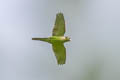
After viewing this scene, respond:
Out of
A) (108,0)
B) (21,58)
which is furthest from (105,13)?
(21,58)

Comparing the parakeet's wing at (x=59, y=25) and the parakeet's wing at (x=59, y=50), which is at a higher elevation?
the parakeet's wing at (x=59, y=25)

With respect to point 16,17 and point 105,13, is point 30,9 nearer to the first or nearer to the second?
point 16,17

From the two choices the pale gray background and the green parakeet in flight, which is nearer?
the green parakeet in flight

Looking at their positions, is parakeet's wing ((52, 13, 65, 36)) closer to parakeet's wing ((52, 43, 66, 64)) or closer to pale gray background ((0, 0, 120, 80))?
parakeet's wing ((52, 43, 66, 64))

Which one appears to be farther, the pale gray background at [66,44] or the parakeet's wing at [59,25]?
the pale gray background at [66,44]

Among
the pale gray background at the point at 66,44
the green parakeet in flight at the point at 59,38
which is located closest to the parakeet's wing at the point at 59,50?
the green parakeet in flight at the point at 59,38

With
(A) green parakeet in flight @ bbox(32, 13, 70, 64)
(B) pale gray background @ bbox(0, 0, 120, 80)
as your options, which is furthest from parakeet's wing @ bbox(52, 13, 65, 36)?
(B) pale gray background @ bbox(0, 0, 120, 80)

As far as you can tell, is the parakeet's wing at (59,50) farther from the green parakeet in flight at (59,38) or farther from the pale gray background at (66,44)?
the pale gray background at (66,44)

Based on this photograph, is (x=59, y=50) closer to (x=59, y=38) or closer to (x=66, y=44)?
(x=59, y=38)
